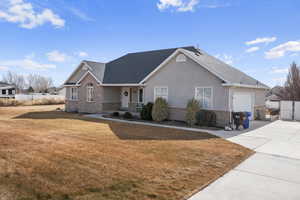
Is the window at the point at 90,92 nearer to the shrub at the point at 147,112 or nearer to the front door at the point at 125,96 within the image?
the front door at the point at 125,96

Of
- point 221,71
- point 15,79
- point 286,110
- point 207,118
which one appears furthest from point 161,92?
point 15,79

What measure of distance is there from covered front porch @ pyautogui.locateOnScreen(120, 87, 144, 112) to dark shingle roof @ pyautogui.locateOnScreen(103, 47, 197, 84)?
1.43 m

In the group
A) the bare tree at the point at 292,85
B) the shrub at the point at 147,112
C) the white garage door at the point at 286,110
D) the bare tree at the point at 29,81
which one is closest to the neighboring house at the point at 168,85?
the shrub at the point at 147,112

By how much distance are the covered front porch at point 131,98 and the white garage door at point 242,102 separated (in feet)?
27.8

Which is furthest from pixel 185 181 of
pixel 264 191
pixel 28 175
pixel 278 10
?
pixel 278 10

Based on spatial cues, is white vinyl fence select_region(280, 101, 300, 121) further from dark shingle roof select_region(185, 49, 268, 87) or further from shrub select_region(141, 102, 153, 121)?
shrub select_region(141, 102, 153, 121)

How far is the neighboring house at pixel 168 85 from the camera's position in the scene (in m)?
13.4

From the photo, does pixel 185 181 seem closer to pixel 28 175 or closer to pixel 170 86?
pixel 28 175

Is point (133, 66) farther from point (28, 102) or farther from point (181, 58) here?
point (28, 102)

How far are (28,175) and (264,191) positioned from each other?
5.54 meters

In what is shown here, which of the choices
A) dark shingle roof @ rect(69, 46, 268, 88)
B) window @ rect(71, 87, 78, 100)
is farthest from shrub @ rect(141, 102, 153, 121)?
window @ rect(71, 87, 78, 100)

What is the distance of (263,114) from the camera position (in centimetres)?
1802

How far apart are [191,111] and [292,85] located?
2494cm

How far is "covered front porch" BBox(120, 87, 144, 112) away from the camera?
1930 cm
